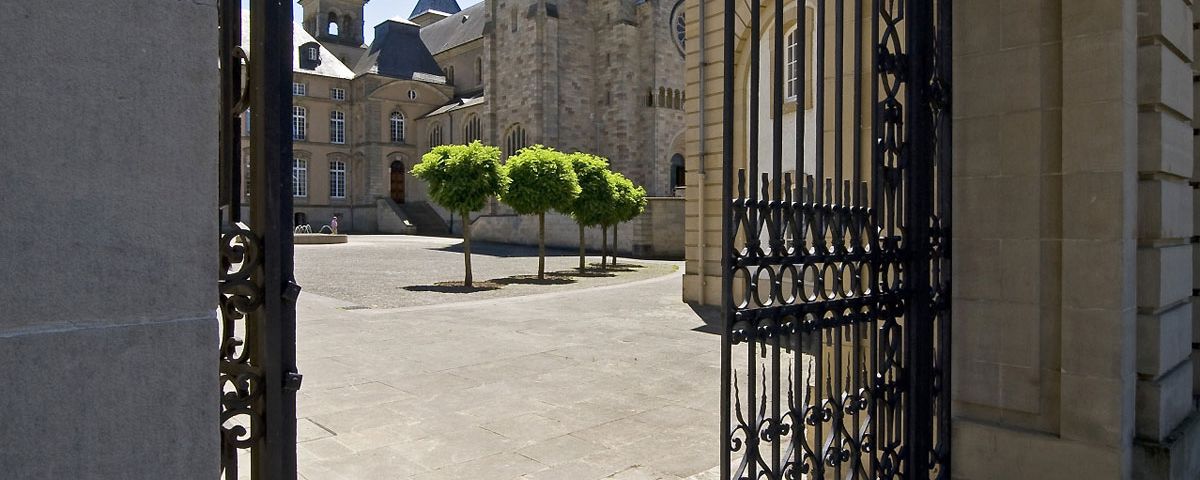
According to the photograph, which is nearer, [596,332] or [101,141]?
[101,141]

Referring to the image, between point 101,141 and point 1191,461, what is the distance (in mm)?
5097

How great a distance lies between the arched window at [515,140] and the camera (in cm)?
4426

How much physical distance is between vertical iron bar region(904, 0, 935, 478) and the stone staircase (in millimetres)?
42899

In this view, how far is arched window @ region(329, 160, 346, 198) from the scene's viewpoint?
2148 inches

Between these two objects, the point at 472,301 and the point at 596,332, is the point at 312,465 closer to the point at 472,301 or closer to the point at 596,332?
the point at 596,332

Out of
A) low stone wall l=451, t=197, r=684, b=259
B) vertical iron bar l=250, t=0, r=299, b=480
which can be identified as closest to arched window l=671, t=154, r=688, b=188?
low stone wall l=451, t=197, r=684, b=259

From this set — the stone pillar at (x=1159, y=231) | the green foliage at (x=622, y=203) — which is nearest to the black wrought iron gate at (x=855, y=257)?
the stone pillar at (x=1159, y=231)

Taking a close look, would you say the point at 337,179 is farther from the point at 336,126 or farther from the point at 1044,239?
the point at 1044,239

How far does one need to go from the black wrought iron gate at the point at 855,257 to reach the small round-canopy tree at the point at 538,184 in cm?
1781

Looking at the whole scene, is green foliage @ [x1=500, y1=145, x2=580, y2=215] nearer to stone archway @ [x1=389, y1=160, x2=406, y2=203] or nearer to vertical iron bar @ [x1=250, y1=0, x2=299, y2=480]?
vertical iron bar @ [x1=250, y1=0, x2=299, y2=480]

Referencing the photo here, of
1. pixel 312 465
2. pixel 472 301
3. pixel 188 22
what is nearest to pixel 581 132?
pixel 472 301

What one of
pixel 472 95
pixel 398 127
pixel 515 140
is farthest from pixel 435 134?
pixel 515 140

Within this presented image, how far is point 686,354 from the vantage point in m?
8.81

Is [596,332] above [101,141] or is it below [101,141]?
below
